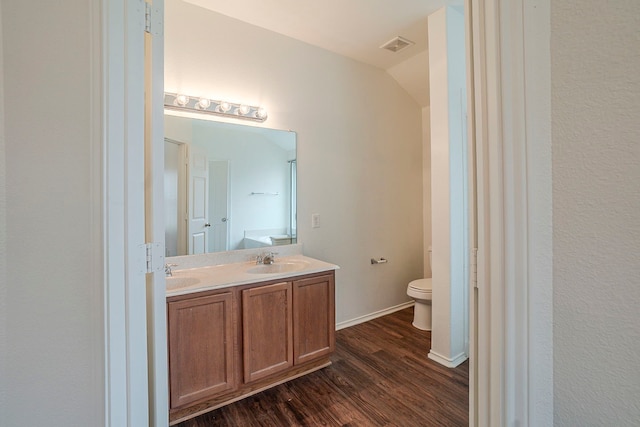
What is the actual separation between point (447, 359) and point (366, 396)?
803mm

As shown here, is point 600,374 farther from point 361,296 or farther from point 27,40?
point 361,296

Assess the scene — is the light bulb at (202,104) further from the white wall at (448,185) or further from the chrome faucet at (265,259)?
the white wall at (448,185)

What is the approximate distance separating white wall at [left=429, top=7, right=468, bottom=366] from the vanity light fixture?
1485 mm

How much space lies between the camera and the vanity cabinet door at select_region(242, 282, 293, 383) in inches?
71.0

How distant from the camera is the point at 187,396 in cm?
162

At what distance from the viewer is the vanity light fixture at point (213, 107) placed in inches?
80.1

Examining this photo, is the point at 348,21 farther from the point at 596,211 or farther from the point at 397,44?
the point at 596,211

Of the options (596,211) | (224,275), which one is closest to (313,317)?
(224,275)

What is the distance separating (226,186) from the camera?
2.33 m

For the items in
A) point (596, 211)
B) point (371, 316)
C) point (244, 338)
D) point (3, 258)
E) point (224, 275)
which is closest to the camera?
point (596, 211)

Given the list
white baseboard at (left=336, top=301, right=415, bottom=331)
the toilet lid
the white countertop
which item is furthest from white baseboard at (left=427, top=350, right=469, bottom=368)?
the white countertop

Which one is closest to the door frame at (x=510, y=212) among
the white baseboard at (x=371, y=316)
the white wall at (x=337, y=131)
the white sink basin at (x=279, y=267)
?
the white sink basin at (x=279, y=267)

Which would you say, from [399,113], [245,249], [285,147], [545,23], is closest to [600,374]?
[545,23]

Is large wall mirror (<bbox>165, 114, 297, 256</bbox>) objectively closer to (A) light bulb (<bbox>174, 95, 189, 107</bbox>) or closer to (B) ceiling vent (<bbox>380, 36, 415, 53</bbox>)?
(A) light bulb (<bbox>174, 95, 189, 107</bbox>)
